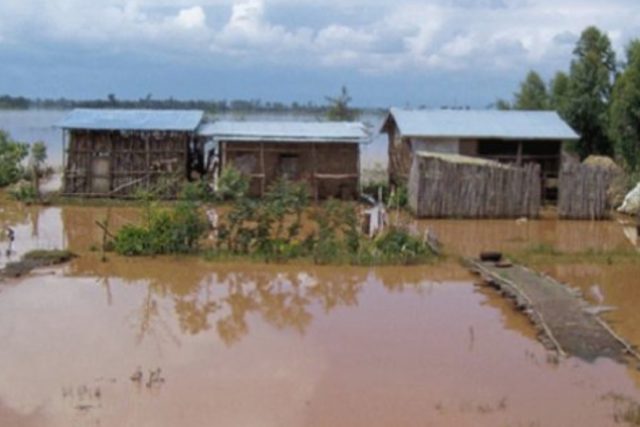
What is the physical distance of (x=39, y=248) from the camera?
16.2 meters

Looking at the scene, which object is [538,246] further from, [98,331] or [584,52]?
[584,52]

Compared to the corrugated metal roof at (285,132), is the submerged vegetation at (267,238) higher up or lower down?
lower down

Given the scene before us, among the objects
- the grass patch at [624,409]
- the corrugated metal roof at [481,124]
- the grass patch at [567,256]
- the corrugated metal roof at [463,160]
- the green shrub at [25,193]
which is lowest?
the grass patch at [624,409]

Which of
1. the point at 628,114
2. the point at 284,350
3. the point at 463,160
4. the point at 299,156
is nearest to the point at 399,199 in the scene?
the point at 463,160

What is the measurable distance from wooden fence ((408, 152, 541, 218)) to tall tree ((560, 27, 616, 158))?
7.55 m

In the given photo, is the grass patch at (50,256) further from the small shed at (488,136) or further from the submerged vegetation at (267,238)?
the small shed at (488,136)

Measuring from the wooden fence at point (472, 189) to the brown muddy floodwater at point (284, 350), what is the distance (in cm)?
548

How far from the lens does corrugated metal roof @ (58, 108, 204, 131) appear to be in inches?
909

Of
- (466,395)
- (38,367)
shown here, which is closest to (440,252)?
(466,395)

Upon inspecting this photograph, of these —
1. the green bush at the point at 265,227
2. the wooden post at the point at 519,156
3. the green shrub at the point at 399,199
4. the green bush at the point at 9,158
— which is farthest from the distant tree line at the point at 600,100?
the green bush at the point at 9,158

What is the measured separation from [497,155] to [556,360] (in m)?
14.4

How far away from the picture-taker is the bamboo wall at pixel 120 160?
23.5 m

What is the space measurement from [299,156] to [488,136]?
4953mm

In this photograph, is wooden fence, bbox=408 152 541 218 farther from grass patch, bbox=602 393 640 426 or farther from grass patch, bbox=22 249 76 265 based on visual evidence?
grass patch, bbox=602 393 640 426
